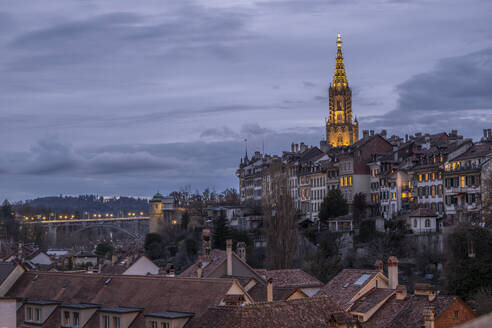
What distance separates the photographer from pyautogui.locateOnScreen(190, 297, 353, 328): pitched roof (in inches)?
1104

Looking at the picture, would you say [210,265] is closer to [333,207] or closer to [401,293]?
[401,293]

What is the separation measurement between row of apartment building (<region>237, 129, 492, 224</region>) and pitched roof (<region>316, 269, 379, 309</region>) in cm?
4019

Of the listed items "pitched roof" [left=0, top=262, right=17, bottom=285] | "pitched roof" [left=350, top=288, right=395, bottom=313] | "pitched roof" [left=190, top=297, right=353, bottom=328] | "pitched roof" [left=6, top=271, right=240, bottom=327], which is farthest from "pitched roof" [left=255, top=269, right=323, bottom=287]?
"pitched roof" [left=190, top=297, right=353, bottom=328]

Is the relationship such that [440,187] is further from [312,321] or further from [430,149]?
[312,321]

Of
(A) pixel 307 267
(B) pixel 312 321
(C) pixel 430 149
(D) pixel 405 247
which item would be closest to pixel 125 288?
(B) pixel 312 321

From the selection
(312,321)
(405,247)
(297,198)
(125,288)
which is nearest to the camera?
(312,321)

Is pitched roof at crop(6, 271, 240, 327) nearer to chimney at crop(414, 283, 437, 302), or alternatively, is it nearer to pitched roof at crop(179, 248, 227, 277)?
pitched roof at crop(179, 248, 227, 277)

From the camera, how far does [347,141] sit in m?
182

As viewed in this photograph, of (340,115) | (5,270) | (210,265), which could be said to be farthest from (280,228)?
(340,115)

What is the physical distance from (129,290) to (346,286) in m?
16.2

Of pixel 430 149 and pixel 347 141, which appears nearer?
pixel 430 149

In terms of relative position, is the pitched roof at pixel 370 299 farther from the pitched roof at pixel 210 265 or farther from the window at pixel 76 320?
the window at pixel 76 320

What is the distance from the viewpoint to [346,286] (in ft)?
157

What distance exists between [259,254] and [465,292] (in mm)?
45432
